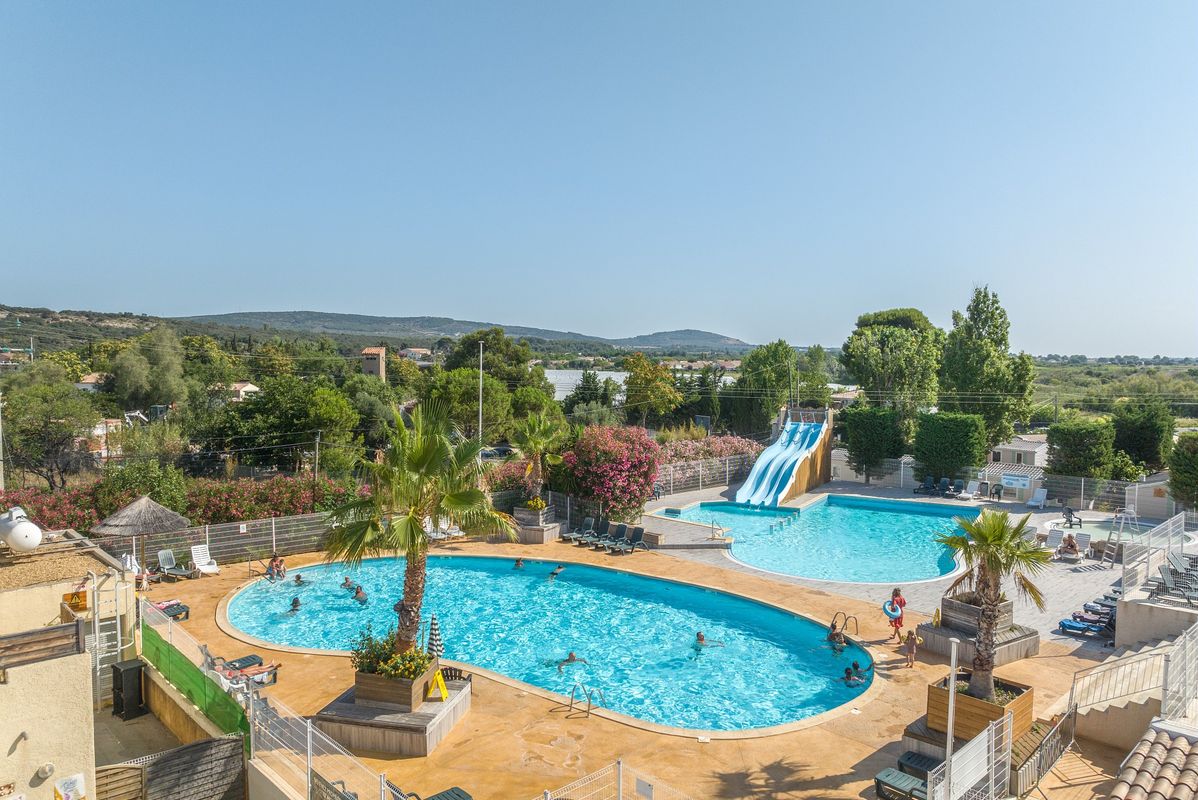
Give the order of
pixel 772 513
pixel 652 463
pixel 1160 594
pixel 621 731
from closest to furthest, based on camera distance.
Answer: pixel 621 731 → pixel 1160 594 → pixel 652 463 → pixel 772 513

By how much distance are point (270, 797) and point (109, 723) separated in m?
4.02

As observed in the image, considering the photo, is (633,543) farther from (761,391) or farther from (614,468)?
(761,391)

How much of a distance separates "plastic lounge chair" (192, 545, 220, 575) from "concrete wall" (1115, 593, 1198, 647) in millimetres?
19799

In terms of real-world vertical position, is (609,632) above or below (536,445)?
below

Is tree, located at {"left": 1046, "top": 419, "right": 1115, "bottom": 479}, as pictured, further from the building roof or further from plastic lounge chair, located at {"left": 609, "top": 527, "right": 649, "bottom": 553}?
the building roof

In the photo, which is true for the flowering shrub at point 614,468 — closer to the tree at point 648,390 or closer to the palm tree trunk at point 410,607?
the palm tree trunk at point 410,607

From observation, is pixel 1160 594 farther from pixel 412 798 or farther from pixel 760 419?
pixel 760 419

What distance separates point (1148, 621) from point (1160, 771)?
21.1 feet

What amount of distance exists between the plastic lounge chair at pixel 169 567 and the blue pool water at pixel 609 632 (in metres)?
1.99

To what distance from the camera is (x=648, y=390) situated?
53.6 metres

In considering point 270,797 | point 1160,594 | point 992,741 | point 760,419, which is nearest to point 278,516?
point 270,797

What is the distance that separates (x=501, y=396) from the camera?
4600 centimetres

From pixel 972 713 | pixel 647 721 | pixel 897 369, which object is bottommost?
pixel 647 721

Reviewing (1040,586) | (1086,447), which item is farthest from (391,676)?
(1086,447)
